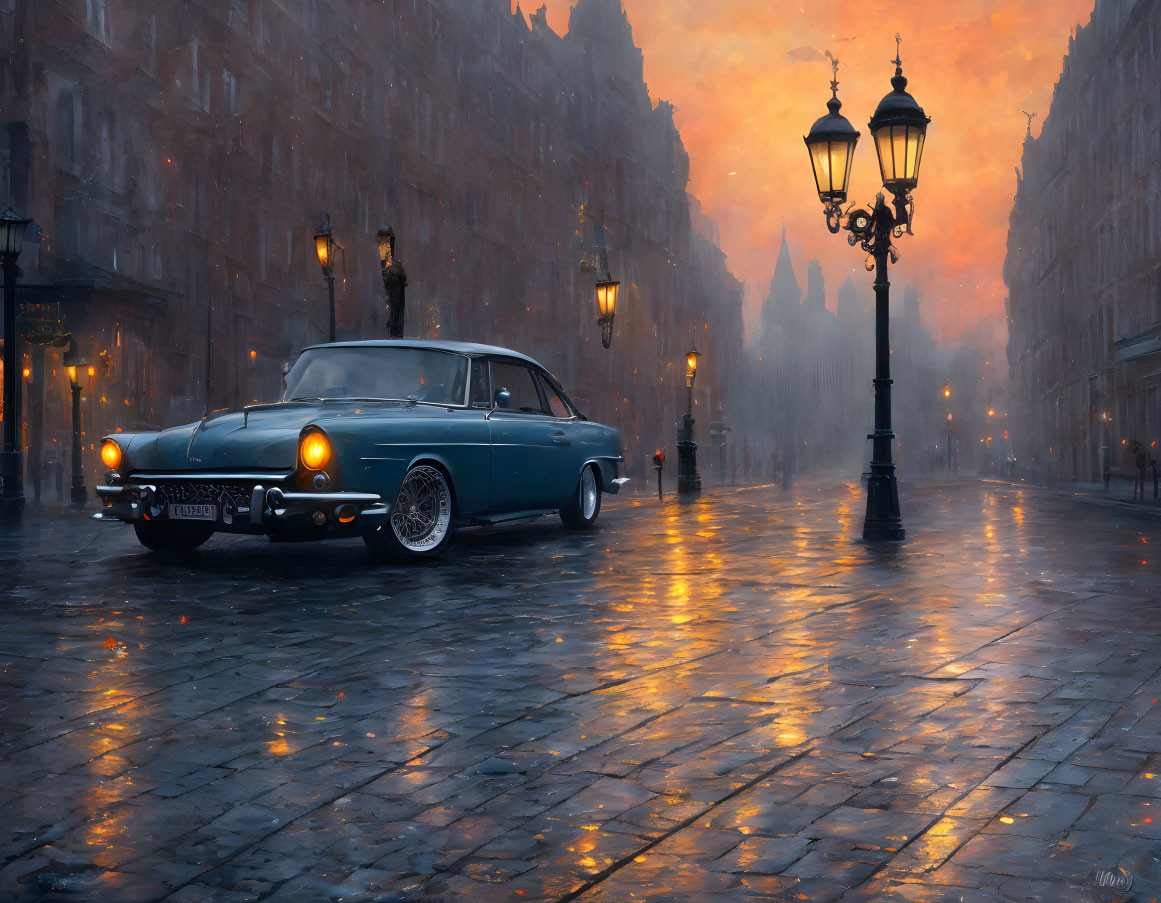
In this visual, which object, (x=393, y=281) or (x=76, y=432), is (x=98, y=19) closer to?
(x=76, y=432)

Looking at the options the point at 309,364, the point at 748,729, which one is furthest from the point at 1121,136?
the point at 748,729

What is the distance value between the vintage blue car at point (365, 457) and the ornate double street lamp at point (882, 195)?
3.17 m

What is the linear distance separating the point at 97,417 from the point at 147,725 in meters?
31.6

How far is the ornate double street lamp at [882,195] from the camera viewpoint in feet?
38.5

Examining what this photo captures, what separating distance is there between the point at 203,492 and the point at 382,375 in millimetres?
2036

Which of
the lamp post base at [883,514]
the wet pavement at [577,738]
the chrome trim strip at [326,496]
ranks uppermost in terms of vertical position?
the chrome trim strip at [326,496]

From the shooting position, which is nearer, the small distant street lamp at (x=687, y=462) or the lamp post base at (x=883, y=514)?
the lamp post base at (x=883, y=514)

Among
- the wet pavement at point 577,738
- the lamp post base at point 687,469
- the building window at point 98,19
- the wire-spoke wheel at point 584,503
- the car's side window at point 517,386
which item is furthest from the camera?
the building window at point 98,19

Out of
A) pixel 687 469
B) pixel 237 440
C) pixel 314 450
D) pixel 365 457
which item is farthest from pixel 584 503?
pixel 687 469

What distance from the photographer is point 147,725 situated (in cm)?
423

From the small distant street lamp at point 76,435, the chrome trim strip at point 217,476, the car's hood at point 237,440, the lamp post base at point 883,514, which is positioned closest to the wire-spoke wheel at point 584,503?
the lamp post base at point 883,514

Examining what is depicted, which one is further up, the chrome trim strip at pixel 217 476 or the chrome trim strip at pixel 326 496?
the chrome trim strip at pixel 217 476

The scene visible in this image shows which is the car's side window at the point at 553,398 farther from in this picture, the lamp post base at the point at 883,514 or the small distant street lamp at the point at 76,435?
the small distant street lamp at the point at 76,435

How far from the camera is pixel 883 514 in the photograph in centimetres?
1170
